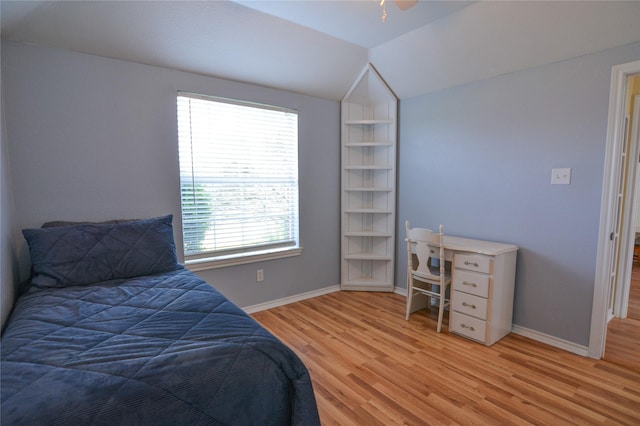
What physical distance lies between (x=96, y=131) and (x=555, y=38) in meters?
3.41

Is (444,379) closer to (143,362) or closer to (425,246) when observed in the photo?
(425,246)

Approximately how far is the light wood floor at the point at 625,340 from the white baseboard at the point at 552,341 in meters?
0.14

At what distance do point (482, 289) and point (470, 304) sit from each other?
0.57 ft

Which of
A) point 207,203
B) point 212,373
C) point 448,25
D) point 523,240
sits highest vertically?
point 448,25

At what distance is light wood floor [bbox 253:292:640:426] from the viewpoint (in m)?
1.73

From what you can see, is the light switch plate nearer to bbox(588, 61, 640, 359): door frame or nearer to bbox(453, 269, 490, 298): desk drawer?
bbox(588, 61, 640, 359): door frame

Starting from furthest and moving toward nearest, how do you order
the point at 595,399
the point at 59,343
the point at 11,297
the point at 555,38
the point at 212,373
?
1. the point at 555,38
2. the point at 595,399
3. the point at 11,297
4. the point at 59,343
5. the point at 212,373

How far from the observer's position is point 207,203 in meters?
2.88

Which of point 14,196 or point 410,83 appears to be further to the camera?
point 410,83

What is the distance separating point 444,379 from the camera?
2.05 metres

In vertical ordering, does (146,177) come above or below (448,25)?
below

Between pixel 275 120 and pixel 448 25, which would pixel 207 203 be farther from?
pixel 448 25

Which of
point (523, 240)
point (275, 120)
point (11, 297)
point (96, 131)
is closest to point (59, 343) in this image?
point (11, 297)

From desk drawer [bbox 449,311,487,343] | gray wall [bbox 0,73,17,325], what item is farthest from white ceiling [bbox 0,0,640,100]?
desk drawer [bbox 449,311,487,343]
